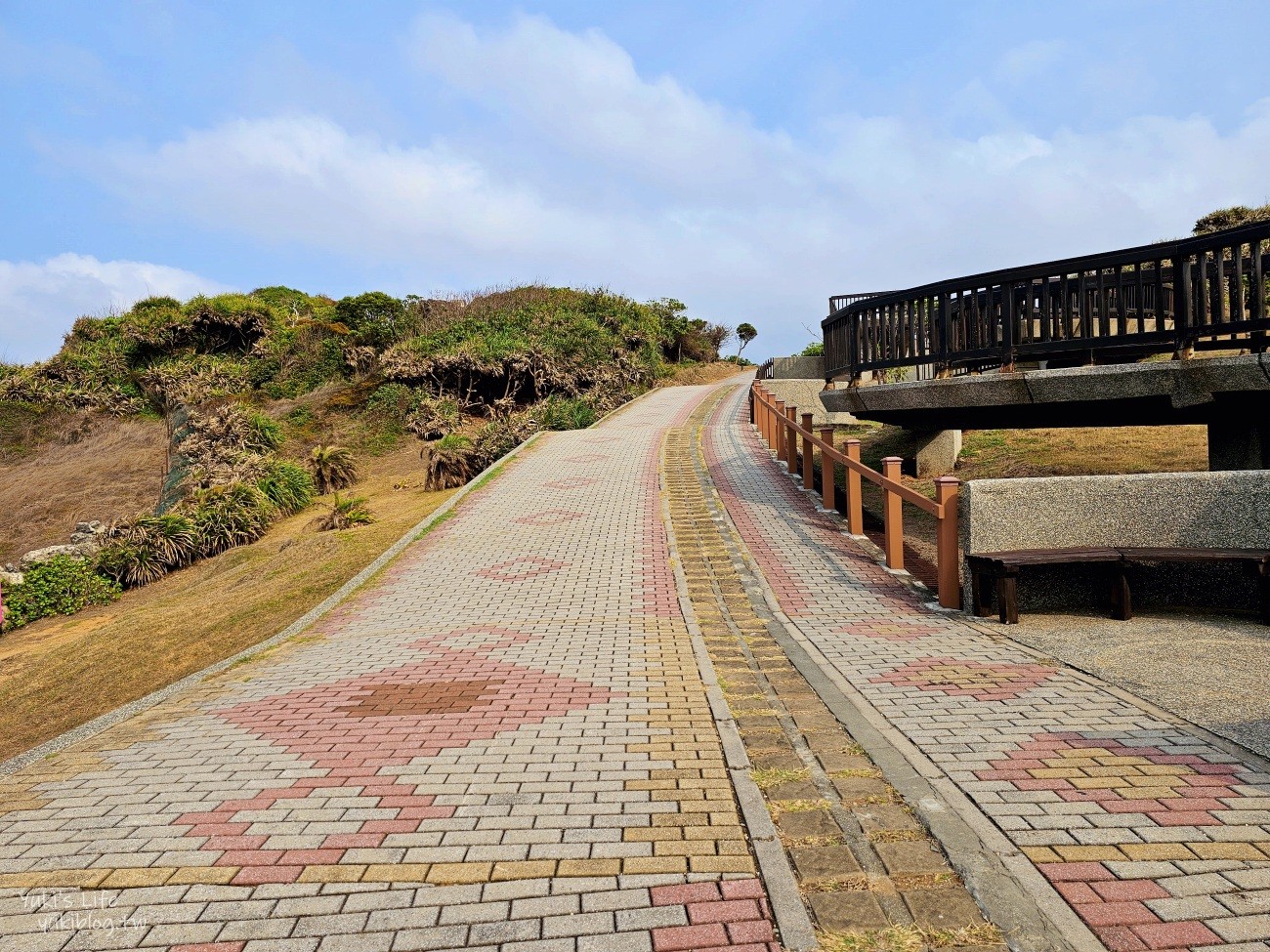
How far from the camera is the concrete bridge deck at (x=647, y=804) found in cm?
294

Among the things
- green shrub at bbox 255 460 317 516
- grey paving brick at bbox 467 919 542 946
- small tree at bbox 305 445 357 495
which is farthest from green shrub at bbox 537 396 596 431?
grey paving brick at bbox 467 919 542 946

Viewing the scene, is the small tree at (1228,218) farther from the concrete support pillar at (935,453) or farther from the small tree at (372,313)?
the small tree at (372,313)

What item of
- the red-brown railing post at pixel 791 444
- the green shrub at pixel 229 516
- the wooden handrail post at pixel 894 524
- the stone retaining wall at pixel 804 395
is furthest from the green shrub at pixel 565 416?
the wooden handrail post at pixel 894 524

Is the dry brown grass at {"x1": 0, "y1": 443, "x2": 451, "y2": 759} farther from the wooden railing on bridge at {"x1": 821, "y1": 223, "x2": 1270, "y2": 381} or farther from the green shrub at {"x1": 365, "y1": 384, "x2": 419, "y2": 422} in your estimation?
the green shrub at {"x1": 365, "y1": 384, "x2": 419, "y2": 422}

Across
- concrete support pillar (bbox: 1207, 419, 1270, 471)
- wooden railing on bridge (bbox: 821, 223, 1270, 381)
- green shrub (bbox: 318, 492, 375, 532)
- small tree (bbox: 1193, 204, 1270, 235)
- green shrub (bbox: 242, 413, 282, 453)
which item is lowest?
green shrub (bbox: 318, 492, 375, 532)

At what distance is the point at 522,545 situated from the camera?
11.1 meters

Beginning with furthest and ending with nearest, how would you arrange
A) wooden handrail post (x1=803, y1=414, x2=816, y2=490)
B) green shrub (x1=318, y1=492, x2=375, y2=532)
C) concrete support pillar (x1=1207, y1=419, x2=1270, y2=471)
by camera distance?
green shrub (x1=318, y1=492, x2=375, y2=532)
wooden handrail post (x1=803, y1=414, x2=816, y2=490)
concrete support pillar (x1=1207, y1=419, x2=1270, y2=471)

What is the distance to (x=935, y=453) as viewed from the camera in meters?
14.2

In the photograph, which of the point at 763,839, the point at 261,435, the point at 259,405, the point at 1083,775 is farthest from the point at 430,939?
the point at 259,405

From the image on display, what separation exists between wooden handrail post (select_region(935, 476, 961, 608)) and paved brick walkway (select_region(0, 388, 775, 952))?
2.56m

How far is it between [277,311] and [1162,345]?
35634 millimetres

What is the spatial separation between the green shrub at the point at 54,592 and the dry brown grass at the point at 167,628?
0.32 m

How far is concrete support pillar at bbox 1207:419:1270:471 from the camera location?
339 inches

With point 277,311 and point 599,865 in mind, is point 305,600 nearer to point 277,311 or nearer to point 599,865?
point 599,865
